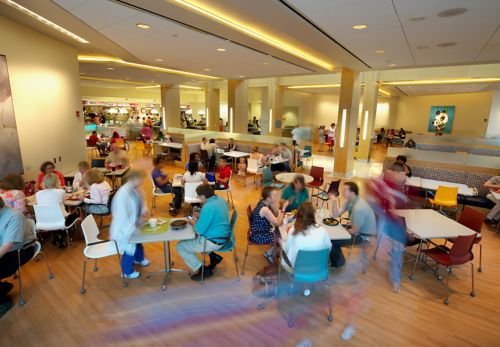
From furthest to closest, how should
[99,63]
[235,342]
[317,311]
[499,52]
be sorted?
[99,63] → [499,52] → [317,311] → [235,342]

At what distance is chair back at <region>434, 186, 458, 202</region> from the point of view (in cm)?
520

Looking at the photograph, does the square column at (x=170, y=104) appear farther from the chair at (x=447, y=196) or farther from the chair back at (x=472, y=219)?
the chair back at (x=472, y=219)

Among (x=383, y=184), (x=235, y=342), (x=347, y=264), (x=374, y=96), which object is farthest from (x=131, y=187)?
(x=374, y=96)

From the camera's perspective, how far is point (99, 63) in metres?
8.98

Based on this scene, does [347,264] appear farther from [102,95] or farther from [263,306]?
[102,95]

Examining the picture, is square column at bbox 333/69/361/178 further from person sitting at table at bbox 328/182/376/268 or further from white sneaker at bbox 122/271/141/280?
white sneaker at bbox 122/271/141/280

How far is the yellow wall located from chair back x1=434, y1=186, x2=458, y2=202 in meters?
13.0

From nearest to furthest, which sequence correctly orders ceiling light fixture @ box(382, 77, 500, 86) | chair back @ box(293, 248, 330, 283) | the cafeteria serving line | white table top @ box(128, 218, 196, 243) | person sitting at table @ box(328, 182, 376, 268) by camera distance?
→ chair back @ box(293, 248, 330, 283) → the cafeteria serving line → white table top @ box(128, 218, 196, 243) → person sitting at table @ box(328, 182, 376, 268) → ceiling light fixture @ box(382, 77, 500, 86)

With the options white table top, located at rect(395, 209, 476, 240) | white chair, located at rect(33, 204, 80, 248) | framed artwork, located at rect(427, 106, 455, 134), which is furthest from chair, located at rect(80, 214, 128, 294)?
framed artwork, located at rect(427, 106, 455, 134)

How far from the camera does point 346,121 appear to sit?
8516 millimetres

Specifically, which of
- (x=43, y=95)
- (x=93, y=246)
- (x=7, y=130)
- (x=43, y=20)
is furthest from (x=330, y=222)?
(x=43, y=95)

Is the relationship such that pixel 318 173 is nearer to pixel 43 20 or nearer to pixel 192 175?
pixel 192 175

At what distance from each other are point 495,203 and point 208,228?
5.66 metres

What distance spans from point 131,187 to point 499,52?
7111 millimetres
